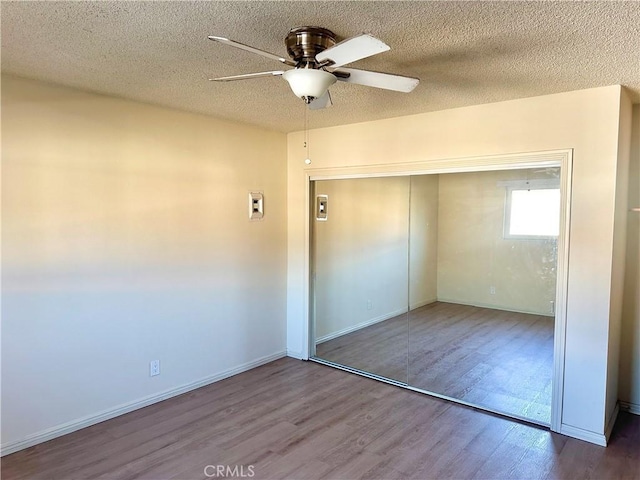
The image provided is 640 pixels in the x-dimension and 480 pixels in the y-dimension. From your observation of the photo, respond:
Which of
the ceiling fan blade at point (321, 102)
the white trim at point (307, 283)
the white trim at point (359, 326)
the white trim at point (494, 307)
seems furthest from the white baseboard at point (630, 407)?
the ceiling fan blade at point (321, 102)

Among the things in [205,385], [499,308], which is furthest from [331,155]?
[205,385]

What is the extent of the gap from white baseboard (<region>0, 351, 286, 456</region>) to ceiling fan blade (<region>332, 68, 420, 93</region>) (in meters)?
2.96

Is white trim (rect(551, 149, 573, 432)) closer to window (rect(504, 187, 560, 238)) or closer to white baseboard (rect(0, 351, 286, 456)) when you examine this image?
window (rect(504, 187, 560, 238))

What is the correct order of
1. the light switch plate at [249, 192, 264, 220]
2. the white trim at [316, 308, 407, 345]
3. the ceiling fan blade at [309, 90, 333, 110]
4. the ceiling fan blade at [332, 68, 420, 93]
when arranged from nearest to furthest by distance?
the ceiling fan blade at [332, 68, 420, 93], the ceiling fan blade at [309, 90, 333, 110], the light switch plate at [249, 192, 264, 220], the white trim at [316, 308, 407, 345]

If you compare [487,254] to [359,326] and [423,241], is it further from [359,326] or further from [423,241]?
[359,326]

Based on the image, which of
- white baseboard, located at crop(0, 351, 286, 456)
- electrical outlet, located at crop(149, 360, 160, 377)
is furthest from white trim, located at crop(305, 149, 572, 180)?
electrical outlet, located at crop(149, 360, 160, 377)

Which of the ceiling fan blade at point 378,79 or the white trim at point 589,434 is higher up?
the ceiling fan blade at point 378,79

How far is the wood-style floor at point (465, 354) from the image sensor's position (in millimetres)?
3426

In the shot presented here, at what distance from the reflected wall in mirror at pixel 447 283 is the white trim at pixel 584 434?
0.19 metres

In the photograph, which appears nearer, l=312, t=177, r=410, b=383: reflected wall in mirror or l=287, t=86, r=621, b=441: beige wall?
l=287, t=86, r=621, b=441: beige wall

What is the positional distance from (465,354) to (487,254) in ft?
3.31

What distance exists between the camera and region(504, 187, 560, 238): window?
129 inches

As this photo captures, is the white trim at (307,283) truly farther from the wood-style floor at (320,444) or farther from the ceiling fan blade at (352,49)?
the ceiling fan blade at (352,49)

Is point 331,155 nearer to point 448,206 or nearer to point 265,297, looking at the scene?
point 448,206
